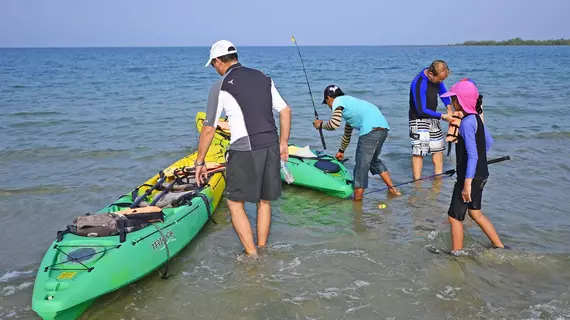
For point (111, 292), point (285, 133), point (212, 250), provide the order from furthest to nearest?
point (212, 250), point (285, 133), point (111, 292)

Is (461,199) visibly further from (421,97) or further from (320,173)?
(320,173)

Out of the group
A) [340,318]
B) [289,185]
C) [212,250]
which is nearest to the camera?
[340,318]

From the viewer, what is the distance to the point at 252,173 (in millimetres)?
4836

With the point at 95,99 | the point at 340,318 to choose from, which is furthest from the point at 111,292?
the point at 95,99

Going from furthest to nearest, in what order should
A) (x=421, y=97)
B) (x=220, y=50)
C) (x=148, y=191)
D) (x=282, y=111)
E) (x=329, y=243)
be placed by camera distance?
(x=421, y=97), (x=148, y=191), (x=329, y=243), (x=282, y=111), (x=220, y=50)

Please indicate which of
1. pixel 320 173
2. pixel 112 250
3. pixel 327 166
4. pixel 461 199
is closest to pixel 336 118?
pixel 320 173

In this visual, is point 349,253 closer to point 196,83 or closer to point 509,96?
point 509,96

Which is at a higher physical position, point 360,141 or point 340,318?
point 360,141

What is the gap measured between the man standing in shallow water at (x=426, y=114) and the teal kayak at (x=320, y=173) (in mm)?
1206

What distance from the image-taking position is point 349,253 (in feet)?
18.0

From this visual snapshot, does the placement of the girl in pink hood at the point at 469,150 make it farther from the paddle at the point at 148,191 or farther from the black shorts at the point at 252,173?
the paddle at the point at 148,191

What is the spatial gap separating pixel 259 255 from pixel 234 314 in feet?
3.76

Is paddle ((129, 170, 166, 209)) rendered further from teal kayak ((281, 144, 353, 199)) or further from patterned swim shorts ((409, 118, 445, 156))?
patterned swim shorts ((409, 118, 445, 156))

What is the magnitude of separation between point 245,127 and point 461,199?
90.5 inches
